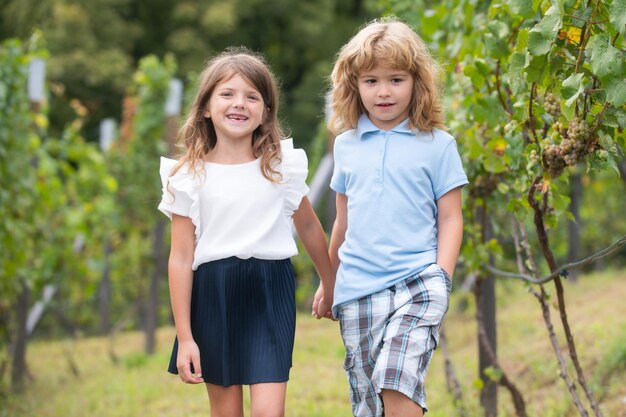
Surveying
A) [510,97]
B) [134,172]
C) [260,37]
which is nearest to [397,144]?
[510,97]

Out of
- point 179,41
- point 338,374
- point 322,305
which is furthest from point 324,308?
point 179,41

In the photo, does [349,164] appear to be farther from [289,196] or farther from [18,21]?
[18,21]

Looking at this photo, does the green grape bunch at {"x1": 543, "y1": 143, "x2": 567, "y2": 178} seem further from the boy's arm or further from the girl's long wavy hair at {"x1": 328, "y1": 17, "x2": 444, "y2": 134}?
the boy's arm

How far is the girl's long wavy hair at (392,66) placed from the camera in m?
2.58

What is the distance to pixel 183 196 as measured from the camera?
2678 mm

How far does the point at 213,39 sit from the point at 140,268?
44.9 feet

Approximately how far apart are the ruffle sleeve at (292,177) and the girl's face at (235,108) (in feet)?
0.43

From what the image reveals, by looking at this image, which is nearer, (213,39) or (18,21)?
(18,21)

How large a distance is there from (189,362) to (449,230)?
82 centimetres

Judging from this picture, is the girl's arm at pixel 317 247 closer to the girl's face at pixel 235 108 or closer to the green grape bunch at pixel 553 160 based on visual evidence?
the girl's face at pixel 235 108

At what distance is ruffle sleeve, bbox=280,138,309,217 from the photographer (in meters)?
2.76

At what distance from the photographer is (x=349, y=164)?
2678 mm

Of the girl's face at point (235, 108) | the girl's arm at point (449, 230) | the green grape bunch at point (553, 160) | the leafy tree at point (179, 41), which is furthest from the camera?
the leafy tree at point (179, 41)

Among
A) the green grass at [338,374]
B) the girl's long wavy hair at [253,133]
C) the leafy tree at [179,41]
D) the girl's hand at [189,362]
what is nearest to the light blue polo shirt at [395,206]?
the girl's long wavy hair at [253,133]
